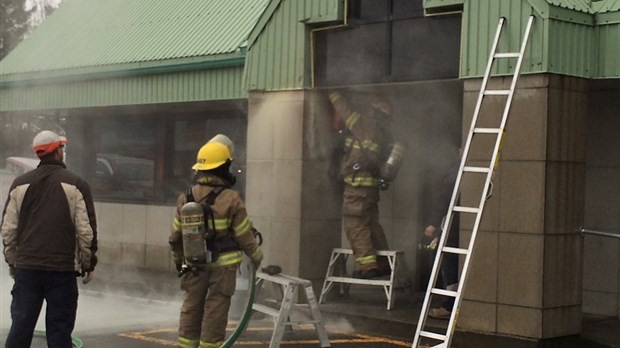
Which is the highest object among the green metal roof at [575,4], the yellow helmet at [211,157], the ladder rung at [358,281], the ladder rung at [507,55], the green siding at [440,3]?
the green siding at [440,3]

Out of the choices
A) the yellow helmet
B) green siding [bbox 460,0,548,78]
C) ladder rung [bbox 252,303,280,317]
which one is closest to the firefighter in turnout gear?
the yellow helmet

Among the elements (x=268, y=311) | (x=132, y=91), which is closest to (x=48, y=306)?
(x=268, y=311)

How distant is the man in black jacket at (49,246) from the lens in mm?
7066

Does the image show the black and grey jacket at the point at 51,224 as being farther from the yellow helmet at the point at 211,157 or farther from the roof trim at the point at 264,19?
the roof trim at the point at 264,19

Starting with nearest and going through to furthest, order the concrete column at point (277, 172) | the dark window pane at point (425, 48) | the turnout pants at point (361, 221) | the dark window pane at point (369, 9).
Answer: the dark window pane at point (425, 48) < the dark window pane at point (369, 9) < the turnout pants at point (361, 221) < the concrete column at point (277, 172)

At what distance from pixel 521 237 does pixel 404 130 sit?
323cm

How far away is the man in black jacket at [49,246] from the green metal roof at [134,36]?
5.42m

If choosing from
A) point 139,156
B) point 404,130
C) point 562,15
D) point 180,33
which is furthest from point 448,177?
point 139,156

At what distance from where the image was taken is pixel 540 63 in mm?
8141

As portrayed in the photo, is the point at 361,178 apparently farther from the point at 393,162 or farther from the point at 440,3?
the point at 440,3

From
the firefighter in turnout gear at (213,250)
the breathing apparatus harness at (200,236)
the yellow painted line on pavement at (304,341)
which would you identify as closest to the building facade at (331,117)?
the yellow painted line on pavement at (304,341)

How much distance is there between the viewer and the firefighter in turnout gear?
723cm

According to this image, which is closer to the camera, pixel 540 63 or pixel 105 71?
pixel 540 63

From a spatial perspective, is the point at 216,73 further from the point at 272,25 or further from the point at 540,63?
the point at 540,63
